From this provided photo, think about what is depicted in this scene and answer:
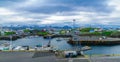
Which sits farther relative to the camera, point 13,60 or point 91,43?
point 91,43

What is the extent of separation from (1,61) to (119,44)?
40004 millimetres

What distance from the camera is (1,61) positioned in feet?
68.8

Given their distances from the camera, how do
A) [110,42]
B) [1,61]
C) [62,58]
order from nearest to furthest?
[1,61]
[62,58]
[110,42]

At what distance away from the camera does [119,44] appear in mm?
57188

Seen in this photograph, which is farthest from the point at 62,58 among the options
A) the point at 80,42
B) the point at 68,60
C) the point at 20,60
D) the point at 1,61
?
the point at 80,42

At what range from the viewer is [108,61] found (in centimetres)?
2123

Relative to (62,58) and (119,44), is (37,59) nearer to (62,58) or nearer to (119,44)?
(62,58)

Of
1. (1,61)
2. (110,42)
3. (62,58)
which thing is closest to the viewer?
(1,61)

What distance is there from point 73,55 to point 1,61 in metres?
6.31

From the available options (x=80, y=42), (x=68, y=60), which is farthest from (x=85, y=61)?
(x=80, y=42)

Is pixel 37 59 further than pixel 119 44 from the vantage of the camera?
No

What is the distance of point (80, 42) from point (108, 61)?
3618cm

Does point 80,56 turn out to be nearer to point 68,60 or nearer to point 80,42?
point 68,60

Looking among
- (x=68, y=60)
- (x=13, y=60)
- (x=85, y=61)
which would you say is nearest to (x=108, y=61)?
(x=85, y=61)
